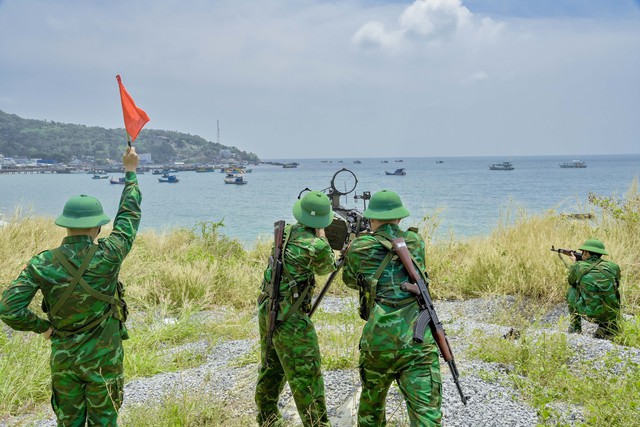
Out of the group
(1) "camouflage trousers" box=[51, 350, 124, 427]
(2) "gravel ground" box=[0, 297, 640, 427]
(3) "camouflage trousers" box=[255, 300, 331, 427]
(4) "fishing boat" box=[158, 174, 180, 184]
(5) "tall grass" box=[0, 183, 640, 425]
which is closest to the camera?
(1) "camouflage trousers" box=[51, 350, 124, 427]

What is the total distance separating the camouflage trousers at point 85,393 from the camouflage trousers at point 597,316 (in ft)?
18.2

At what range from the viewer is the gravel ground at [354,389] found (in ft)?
14.1

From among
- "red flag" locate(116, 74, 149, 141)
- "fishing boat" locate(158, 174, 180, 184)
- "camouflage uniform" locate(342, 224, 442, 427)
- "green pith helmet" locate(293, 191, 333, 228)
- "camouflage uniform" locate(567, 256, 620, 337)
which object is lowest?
"fishing boat" locate(158, 174, 180, 184)

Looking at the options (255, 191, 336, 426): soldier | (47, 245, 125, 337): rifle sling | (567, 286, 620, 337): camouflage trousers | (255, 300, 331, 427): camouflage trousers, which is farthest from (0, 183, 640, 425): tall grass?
(47, 245, 125, 337): rifle sling

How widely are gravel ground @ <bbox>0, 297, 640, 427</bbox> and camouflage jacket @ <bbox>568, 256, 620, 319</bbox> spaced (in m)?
0.81

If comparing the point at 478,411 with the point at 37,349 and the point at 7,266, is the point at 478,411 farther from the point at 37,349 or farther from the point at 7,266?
the point at 7,266

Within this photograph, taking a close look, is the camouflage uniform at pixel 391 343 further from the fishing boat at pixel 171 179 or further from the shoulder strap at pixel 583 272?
the fishing boat at pixel 171 179

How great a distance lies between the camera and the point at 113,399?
3547 mm

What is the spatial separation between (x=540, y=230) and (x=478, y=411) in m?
6.76

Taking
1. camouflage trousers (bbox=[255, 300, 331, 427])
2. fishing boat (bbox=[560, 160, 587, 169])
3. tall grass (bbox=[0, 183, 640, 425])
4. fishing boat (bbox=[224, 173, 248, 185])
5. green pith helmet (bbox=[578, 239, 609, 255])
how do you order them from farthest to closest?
fishing boat (bbox=[560, 160, 587, 169]), fishing boat (bbox=[224, 173, 248, 185]), green pith helmet (bbox=[578, 239, 609, 255]), tall grass (bbox=[0, 183, 640, 425]), camouflage trousers (bbox=[255, 300, 331, 427])

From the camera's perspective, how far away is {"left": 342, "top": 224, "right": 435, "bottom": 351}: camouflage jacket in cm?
357

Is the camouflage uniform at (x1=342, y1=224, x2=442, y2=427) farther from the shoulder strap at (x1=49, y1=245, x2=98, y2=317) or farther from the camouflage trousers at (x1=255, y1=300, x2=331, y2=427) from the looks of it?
the shoulder strap at (x1=49, y1=245, x2=98, y2=317)

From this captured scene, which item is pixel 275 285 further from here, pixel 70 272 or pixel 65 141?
pixel 65 141

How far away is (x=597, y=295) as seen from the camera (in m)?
6.69
